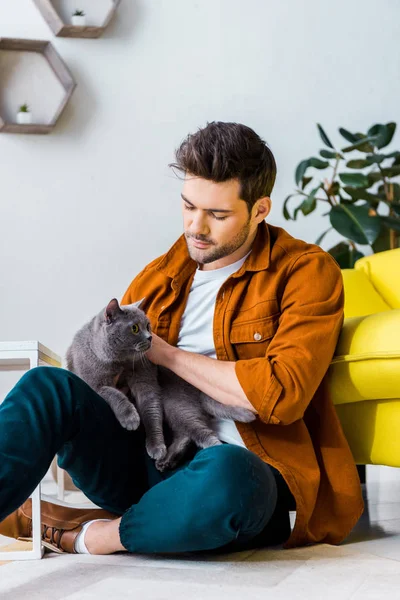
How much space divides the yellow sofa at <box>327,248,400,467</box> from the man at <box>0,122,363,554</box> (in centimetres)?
7

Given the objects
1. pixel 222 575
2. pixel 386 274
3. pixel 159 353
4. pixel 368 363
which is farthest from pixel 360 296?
pixel 222 575

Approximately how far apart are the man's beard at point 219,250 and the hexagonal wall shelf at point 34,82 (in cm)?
172

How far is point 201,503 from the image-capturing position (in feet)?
3.93

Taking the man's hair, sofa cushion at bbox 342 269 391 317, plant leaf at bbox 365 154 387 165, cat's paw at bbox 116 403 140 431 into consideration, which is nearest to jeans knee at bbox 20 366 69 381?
cat's paw at bbox 116 403 140 431

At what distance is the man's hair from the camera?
56.5 inches

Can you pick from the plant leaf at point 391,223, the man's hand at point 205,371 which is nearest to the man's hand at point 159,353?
the man's hand at point 205,371

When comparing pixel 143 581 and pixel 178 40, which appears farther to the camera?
pixel 178 40

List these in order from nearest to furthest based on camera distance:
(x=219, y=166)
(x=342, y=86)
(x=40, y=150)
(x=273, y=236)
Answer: (x=219, y=166), (x=273, y=236), (x=40, y=150), (x=342, y=86)

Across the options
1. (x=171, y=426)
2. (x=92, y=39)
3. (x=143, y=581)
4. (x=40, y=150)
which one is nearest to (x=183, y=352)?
(x=171, y=426)

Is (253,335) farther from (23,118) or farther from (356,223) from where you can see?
(23,118)

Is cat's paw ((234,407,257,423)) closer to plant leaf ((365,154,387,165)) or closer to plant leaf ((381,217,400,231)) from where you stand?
plant leaf ((381,217,400,231))

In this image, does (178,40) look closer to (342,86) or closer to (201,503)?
(342,86)

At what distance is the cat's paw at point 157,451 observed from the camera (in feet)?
4.54

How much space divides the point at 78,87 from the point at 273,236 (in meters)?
1.79
